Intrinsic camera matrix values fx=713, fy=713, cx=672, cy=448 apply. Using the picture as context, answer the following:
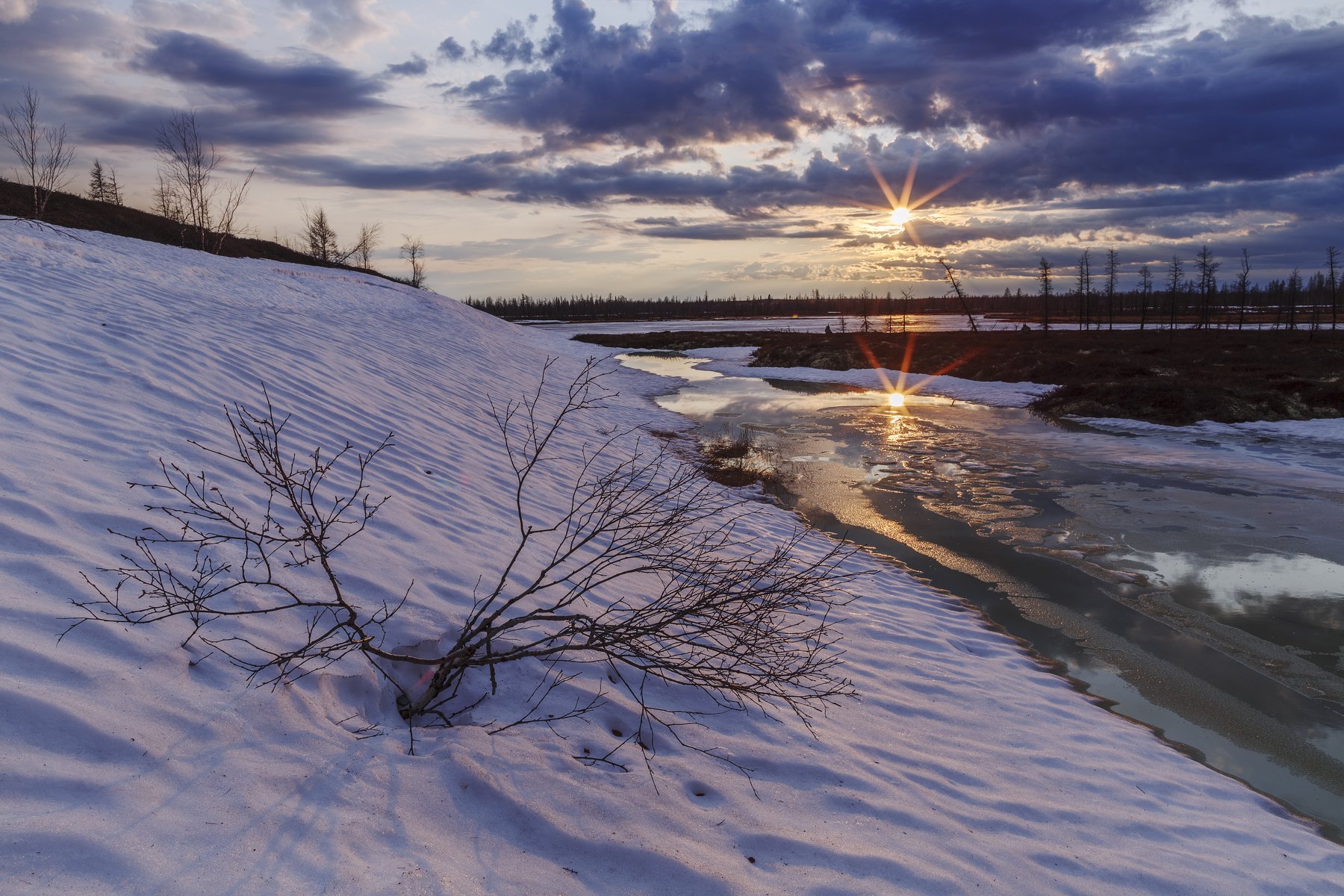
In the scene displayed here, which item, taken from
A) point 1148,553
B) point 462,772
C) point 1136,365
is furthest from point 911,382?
point 462,772

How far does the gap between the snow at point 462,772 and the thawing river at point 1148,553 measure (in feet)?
2.50

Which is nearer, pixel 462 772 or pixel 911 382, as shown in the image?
pixel 462 772

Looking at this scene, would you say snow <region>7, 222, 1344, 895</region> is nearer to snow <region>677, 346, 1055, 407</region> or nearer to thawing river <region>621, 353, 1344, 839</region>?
thawing river <region>621, 353, 1344, 839</region>

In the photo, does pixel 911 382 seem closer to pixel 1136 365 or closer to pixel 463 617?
pixel 1136 365

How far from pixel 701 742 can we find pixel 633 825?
0.94m

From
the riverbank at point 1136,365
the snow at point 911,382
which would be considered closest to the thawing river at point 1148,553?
the riverbank at point 1136,365

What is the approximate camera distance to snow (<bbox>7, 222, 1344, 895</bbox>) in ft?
8.47

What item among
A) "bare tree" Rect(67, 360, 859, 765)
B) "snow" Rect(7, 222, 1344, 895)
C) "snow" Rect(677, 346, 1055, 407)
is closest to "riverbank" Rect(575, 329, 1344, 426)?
"snow" Rect(677, 346, 1055, 407)

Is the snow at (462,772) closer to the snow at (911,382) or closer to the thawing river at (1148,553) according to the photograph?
the thawing river at (1148,553)

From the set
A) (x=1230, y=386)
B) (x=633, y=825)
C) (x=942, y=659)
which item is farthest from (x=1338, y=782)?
(x=1230, y=386)

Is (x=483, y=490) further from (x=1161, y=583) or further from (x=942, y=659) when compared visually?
(x=1161, y=583)

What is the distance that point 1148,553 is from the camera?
9336 mm

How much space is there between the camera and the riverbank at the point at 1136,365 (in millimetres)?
21516

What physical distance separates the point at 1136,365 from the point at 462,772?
32279mm
